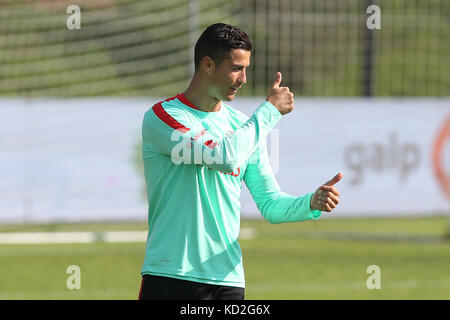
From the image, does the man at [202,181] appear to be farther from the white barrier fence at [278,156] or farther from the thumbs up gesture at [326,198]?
the white barrier fence at [278,156]

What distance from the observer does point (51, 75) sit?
1659 centimetres

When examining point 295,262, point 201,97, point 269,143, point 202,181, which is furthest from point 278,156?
point 202,181

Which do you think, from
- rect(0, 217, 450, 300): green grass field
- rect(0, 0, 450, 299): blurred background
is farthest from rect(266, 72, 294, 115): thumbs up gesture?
rect(0, 0, 450, 299): blurred background

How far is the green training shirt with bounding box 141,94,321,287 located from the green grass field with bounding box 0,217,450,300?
14.6ft

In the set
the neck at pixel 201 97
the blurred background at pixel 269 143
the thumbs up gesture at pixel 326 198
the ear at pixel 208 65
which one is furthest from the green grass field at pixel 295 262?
the ear at pixel 208 65

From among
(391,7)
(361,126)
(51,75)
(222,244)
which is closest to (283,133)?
(361,126)

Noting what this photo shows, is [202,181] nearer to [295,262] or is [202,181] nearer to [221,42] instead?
[221,42]

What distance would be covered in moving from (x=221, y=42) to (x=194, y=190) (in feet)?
2.27

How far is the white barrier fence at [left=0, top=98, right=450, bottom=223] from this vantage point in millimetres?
13445

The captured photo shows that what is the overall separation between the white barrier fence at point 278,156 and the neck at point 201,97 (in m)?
9.01

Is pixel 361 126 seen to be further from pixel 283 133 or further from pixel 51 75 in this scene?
pixel 51 75

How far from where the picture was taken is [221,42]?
4047 millimetres

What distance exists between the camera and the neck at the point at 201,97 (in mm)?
4105

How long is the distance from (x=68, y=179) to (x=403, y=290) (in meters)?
6.37
